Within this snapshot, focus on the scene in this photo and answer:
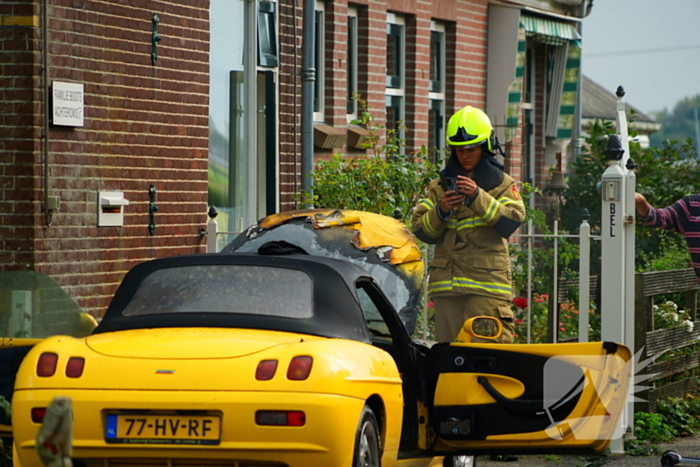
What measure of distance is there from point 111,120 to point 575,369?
5459mm

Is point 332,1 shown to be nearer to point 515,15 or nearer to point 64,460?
point 515,15

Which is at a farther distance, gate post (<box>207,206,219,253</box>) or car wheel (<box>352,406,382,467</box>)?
gate post (<box>207,206,219,253</box>)

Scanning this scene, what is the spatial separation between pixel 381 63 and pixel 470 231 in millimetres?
7887

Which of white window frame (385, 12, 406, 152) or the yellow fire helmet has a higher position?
white window frame (385, 12, 406, 152)

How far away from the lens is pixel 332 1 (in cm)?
1460

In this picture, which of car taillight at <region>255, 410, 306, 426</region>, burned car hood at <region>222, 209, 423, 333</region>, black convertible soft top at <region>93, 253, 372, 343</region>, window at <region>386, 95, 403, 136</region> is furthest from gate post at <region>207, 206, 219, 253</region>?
window at <region>386, 95, 403, 136</region>

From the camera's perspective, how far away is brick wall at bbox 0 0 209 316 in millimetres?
9906

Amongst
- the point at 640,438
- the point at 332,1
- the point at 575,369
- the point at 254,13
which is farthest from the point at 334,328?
the point at 332,1

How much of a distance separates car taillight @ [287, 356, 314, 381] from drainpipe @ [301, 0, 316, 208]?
649cm

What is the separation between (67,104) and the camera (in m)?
10.2

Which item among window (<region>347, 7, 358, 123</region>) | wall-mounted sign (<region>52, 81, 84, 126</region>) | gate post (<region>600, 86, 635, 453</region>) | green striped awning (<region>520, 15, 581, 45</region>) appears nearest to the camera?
gate post (<region>600, 86, 635, 453</region>)

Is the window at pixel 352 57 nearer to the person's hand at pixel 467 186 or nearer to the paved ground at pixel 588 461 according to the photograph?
the paved ground at pixel 588 461

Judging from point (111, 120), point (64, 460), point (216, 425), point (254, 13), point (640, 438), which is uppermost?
point (254, 13)

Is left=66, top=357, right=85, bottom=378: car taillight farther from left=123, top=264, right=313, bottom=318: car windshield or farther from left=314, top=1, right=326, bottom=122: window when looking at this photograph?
left=314, top=1, right=326, bottom=122: window
